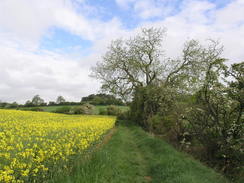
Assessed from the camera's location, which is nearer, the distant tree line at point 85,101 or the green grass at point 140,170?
the green grass at point 140,170

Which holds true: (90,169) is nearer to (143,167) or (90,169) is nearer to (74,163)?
(74,163)

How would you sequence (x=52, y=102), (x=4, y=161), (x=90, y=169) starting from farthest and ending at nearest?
(x=52, y=102), (x=90, y=169), (x=4, y=161)

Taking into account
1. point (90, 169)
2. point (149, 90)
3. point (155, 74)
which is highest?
point (155, 74)

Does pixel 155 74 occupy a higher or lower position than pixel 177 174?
higher

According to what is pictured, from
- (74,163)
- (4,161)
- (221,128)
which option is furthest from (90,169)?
→ (221,128)

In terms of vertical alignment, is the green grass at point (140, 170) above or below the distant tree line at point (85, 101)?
below

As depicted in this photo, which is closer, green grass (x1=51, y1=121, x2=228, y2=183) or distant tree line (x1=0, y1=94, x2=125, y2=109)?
green grass (x1=51, y1=121, x2=228, y2=183)

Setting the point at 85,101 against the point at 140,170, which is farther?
the point at 85,101

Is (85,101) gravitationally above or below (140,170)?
above

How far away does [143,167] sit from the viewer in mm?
7328

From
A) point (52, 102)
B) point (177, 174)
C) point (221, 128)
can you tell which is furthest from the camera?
point (52, 102)

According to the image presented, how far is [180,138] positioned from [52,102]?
2460 inches

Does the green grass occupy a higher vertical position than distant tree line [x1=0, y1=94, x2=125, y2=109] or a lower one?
lower

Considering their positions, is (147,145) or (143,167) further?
(147,145)
